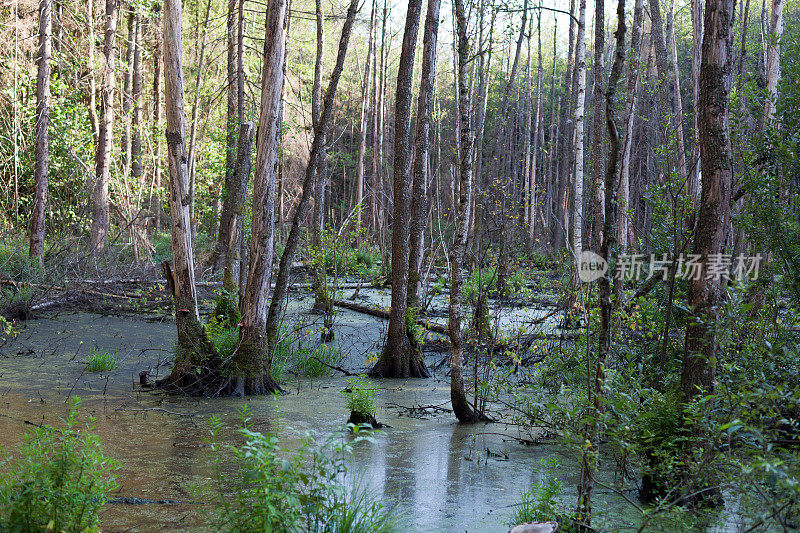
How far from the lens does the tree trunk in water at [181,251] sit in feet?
22.6

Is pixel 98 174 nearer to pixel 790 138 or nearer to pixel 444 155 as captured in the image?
pixel 790 138

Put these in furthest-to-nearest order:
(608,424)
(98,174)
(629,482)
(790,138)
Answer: (98,174) < (790,138) < (629,482) < (608,424)

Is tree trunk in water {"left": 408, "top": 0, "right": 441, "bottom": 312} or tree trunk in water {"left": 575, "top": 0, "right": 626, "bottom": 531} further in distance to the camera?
tree trunk in water {"left": 408, "top": 0, "right": 441, "bottom": 312}

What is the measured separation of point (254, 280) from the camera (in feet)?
24.0

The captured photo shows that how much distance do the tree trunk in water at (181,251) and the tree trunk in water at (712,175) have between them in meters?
4.95

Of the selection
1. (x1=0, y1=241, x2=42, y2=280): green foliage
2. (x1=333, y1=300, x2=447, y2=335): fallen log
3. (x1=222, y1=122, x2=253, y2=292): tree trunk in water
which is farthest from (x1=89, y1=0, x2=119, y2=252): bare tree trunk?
(x1=333, y1=300, x2=447, y2=335): fallen log

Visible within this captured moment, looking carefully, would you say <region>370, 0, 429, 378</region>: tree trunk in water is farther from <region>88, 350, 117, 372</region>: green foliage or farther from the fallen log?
<region>88, 350, 117, 372</region>: green foliage

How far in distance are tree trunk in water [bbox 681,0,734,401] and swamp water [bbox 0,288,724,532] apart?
1.34m

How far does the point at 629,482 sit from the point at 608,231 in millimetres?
1995

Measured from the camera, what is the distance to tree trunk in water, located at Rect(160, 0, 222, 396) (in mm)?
6902

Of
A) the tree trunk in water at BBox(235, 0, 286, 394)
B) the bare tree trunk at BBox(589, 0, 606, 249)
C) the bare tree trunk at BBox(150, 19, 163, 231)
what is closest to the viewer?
the bare tree trunk at BBox(589, 0, 606, 249)

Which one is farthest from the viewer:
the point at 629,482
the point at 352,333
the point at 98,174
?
the point at 98,174

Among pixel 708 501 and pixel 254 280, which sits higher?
pixel 254 280

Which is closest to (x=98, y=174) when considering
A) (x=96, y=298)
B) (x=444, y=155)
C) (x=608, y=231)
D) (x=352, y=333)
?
(x=96, y=298)
